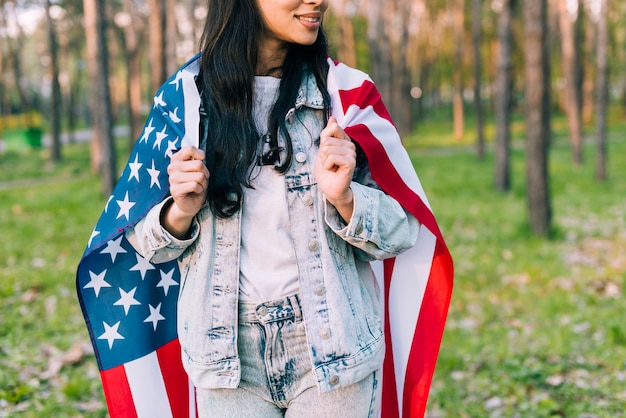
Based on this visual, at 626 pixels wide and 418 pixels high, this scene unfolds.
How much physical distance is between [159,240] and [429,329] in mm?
954

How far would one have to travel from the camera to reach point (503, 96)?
13.8 m

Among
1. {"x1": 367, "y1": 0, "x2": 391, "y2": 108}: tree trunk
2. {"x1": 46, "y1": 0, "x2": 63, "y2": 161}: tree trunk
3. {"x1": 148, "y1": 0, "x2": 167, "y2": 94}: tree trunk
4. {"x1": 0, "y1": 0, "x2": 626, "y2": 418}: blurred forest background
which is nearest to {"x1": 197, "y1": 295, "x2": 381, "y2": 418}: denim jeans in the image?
{"x1": 0, "y1": 0, "x2": 626, "y2": 418}: blurred forest background

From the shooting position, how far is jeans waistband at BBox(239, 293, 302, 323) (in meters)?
1.82

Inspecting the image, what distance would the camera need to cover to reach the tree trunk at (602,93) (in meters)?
13.7

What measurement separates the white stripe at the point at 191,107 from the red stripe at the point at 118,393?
841 millimetres

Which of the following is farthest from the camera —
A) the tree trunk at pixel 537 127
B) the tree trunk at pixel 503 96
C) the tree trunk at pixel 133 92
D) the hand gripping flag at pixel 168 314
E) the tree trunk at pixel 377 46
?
the tree trunk at pixel 133 92

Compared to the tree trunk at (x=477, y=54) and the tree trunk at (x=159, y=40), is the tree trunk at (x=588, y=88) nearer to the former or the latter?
the tree trunk at (x=477, y=54)

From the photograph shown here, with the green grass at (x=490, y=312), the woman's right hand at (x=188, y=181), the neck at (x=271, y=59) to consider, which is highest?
the neck at (x=271, y=59)

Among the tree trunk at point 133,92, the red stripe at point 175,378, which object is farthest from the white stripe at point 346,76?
the tree trunk at point 133,92

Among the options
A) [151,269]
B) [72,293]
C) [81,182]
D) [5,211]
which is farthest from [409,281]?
[81,182]

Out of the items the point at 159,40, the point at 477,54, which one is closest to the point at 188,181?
the point at 159,40

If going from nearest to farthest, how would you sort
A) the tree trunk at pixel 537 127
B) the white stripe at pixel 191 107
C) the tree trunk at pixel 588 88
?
the white stripe at pixel 191 107, the tree trunk at pixel 537 127, the tree trunk at pixel 588 88

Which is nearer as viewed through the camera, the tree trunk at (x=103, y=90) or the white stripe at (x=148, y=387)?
the white stripe at (x=148, y=387)

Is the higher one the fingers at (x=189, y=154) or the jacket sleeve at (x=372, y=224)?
the fingers at (x=189, y=154)
